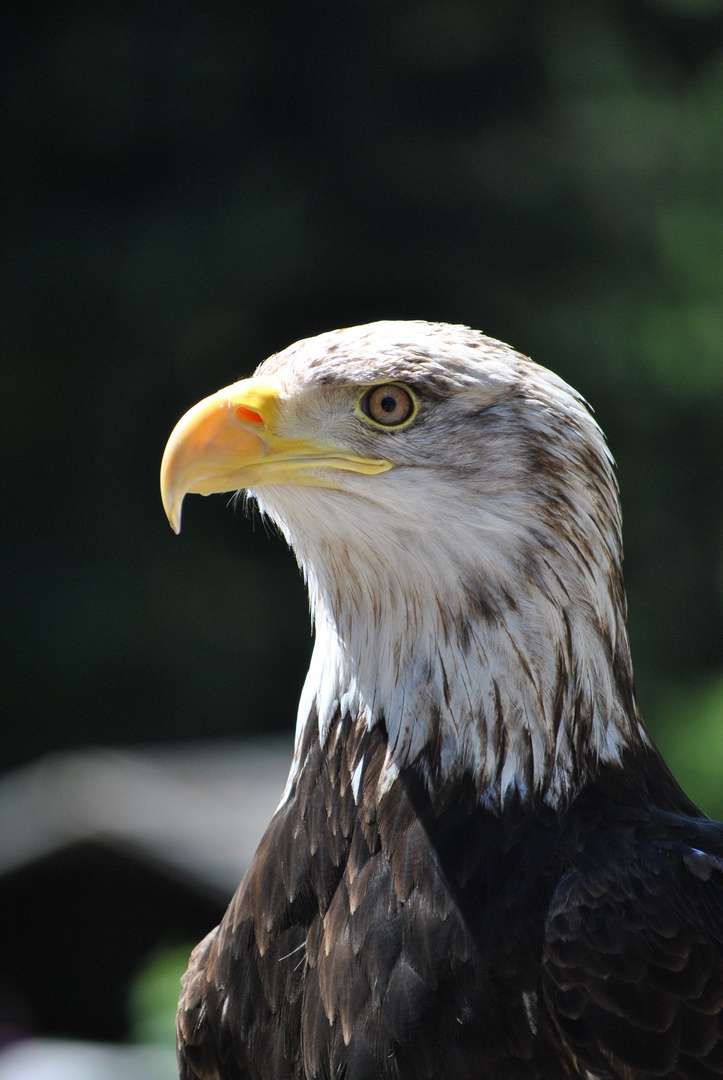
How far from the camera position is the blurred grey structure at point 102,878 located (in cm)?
505

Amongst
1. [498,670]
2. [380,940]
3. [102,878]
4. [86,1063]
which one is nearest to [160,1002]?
[86,1063]

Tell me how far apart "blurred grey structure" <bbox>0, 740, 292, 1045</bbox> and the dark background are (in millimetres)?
762

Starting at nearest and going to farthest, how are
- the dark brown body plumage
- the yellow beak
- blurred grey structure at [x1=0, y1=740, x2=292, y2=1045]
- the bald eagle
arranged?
the dark brown body plumage, the bald eagle, the yellow beak, blurred grey structure at [x1=0, y1=740, x2=292, y2=1045]

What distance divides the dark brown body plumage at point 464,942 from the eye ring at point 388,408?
25.3 inches

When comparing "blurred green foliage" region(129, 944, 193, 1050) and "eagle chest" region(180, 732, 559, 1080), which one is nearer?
"eagle chest" region(180, 732, 559, 1080)

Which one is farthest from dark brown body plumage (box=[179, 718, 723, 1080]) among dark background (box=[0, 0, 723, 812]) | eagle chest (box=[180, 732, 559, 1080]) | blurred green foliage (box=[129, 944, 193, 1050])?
dark background (box=[0, 0, 723, 812])

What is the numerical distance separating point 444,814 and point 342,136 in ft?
15.0

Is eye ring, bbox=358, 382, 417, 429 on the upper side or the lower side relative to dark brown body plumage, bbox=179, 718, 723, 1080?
upper

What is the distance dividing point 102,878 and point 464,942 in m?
3.85

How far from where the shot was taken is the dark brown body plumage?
1.83 meters

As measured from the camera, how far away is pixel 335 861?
6.95ft

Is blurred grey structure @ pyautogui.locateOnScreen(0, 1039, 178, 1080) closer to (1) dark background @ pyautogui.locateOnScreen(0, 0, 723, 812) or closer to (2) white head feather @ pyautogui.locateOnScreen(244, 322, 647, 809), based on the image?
(1) dark background @ pyautogui.locateOnScreen(0, 0, 723, 812)

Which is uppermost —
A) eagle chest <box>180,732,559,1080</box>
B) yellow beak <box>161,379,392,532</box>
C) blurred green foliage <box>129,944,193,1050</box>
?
yellow beak <box>161,379,392,532</box>

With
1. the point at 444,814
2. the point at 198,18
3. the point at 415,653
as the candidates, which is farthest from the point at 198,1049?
the point at 198,18
